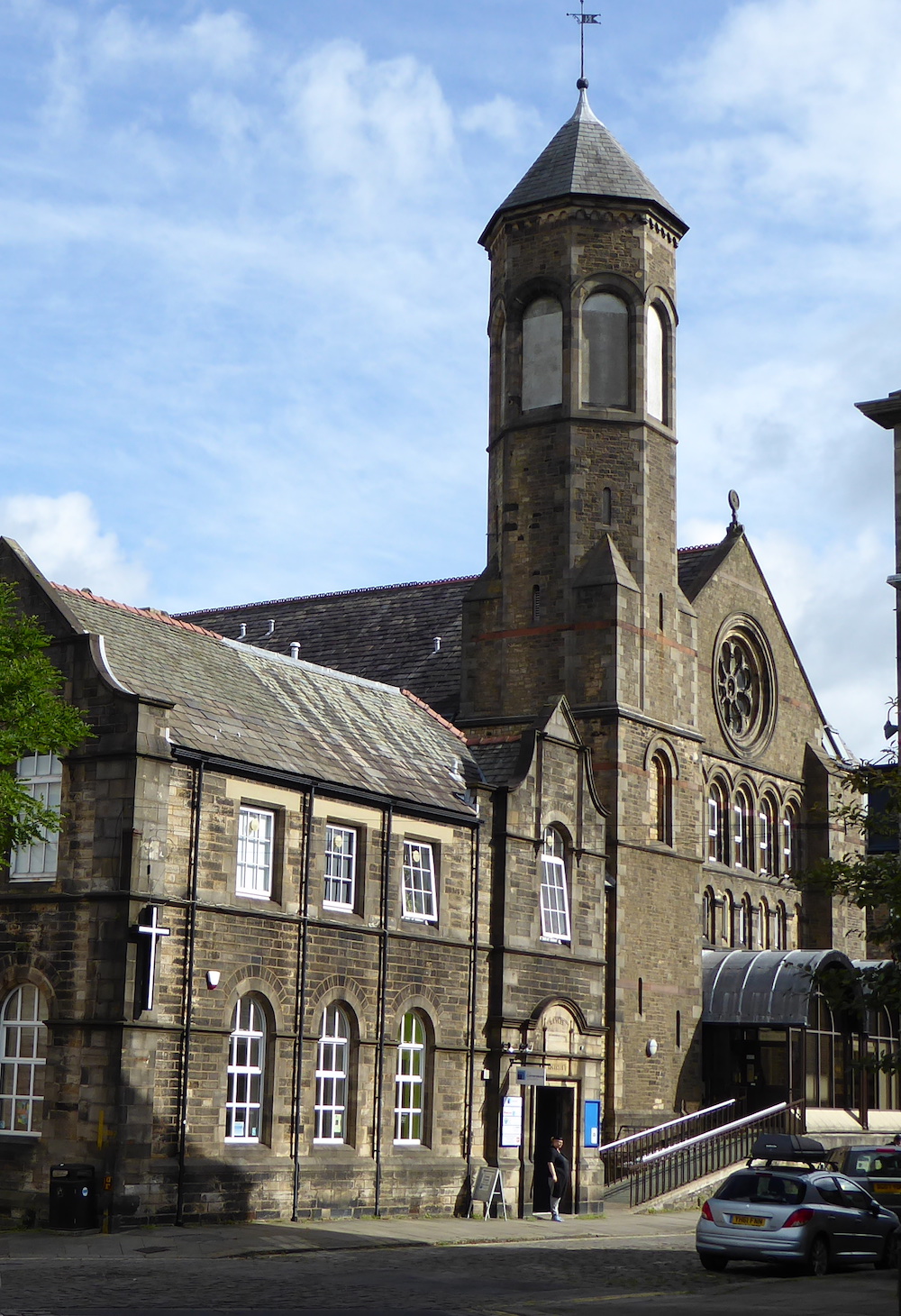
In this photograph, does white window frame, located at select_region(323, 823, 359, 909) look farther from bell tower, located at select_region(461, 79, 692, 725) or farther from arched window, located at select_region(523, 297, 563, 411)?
arched window, located at select_region(523, 297, 563, 411)

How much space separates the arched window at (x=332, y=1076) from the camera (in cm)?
2780

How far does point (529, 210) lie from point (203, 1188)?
25111 mm

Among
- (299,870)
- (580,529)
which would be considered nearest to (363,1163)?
(299,870)

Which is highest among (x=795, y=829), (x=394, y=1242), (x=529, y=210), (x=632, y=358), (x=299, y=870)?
(x=529, y=210)

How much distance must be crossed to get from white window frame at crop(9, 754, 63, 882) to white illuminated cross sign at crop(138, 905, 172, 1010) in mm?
1919

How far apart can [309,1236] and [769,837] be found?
2458 centimetres

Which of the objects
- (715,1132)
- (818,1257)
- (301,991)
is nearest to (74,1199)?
(301,991)

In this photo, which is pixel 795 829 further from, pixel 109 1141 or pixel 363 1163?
pixel 109 1141

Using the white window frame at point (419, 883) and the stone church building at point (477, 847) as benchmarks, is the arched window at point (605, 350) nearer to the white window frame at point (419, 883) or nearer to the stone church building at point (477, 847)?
the stone church building at point (477, 847)

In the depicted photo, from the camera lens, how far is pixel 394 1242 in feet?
81.9

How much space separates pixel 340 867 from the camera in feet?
94.8

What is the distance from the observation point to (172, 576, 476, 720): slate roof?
142ft

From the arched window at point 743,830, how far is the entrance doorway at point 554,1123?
13631 millimetres

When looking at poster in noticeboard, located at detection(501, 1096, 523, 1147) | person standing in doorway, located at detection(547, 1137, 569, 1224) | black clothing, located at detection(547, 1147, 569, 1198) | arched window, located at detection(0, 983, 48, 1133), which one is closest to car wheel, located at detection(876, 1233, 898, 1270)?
person standing in doorway, located at detection(547, 1137, 569, 1224)
